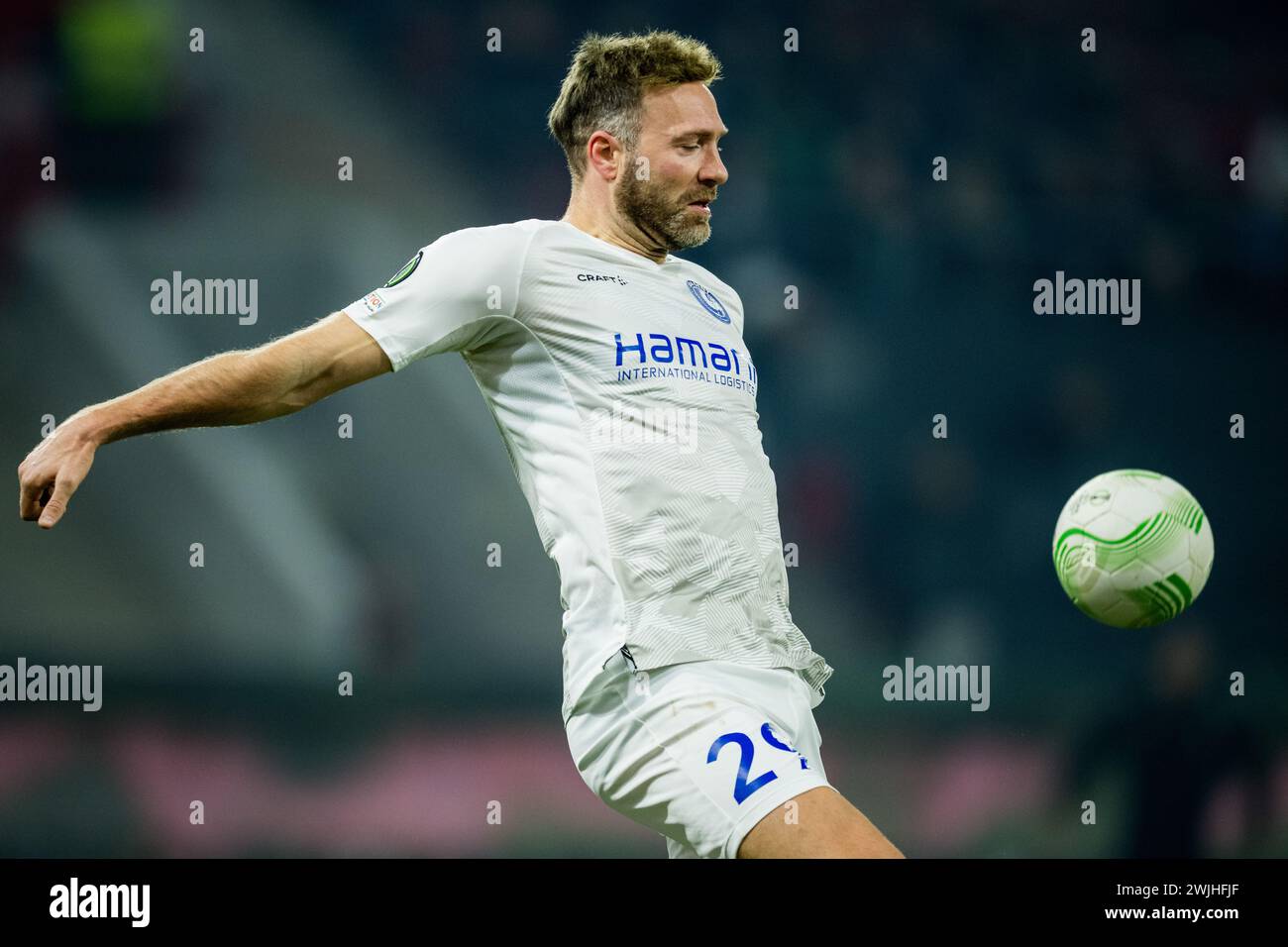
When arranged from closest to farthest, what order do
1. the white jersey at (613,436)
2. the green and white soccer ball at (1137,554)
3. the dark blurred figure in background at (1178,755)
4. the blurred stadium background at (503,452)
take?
the white jersey at (613,436) < the green and white soccer ball at (1137,554) < the dark blurred figure in background at (1178,755) < the blurred stadium background at (503,452)

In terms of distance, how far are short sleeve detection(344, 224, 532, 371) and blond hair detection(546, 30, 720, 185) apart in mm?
525

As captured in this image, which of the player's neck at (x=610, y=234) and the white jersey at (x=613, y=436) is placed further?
the player's neck at (x=610, y=234)

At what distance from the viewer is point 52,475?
8.02ft

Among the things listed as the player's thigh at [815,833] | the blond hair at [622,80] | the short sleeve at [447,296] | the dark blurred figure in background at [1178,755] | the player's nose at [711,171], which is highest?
the blond hair at [622,80]

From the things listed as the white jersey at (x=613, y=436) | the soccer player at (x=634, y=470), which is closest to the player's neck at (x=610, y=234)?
the soccer player at (x=634, y=470)

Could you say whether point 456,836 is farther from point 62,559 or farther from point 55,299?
point 55,299

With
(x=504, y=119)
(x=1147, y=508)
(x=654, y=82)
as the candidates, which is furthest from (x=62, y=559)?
(x=1147, y=508)

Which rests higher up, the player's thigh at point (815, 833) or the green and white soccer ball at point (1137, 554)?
the green and white soccer ball at point (1137, 554)

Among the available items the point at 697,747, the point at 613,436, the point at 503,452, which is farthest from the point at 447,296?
the point at 503,452

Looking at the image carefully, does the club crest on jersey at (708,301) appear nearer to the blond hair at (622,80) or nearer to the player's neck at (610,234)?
the player's neck at (610,234)

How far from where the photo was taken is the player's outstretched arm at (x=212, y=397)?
8.04ft

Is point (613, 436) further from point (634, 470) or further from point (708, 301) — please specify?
point (708, 301)

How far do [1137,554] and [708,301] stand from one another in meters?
1.20

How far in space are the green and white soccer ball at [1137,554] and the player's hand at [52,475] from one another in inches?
88.8
